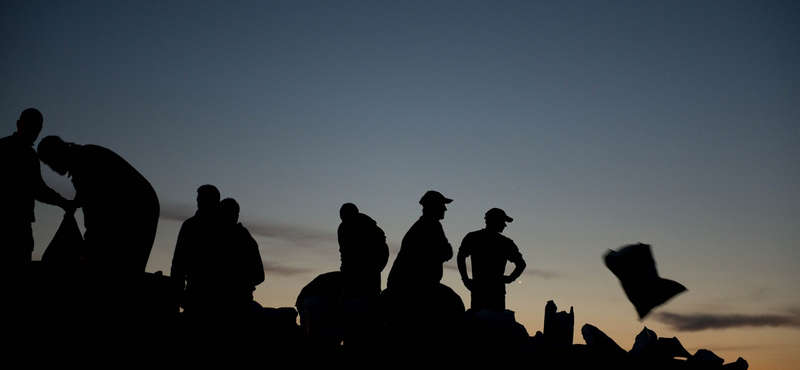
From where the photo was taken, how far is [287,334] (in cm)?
638

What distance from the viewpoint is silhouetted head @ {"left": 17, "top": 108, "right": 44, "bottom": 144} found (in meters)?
5.78

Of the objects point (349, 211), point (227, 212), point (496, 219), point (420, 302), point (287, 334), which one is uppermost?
point (496, 219)

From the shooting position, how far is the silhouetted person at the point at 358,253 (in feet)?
25.6

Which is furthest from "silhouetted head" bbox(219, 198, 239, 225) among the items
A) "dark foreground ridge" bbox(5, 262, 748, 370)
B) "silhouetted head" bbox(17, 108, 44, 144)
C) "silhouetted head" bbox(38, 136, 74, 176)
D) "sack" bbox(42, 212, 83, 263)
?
"silhouetted head" bbox(17, 108, 44, 144)

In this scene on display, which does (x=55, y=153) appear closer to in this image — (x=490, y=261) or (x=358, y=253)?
(x=358, y=253)

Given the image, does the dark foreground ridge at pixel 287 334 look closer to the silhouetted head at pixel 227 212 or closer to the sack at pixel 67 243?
the sack at pixel 67 243

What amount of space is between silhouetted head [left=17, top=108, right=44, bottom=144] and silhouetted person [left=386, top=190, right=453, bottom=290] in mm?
3110

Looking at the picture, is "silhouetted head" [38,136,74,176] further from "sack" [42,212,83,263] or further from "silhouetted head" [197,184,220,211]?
"silhouetted head" [197,184,220,211]

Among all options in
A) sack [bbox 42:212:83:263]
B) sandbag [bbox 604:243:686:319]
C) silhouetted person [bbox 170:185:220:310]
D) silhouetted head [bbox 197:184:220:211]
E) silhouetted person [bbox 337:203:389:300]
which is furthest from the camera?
silhouetted person [bbox 337:203:389:300]

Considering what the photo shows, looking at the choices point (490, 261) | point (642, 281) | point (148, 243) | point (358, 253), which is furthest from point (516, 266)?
point (148, 243)

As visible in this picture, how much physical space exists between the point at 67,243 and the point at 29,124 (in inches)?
42.4

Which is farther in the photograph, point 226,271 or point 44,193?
point 226,271

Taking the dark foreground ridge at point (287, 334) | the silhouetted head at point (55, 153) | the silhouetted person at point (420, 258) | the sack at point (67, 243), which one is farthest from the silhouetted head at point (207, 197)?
the silhouetted person at point (420, 258)

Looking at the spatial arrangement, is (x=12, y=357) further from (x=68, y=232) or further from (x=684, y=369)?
(x=684, y=369)
